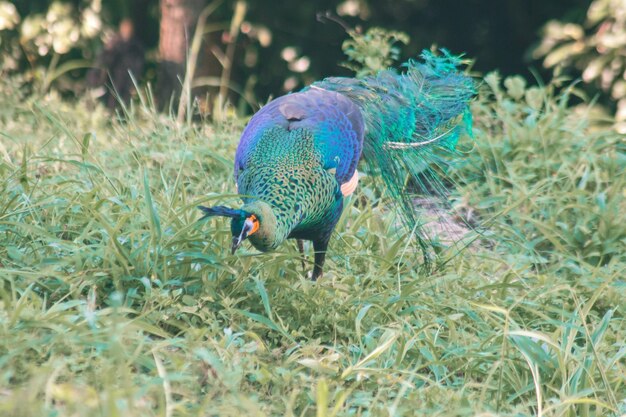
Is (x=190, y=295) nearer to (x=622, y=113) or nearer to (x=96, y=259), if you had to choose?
(x=96, y=259)

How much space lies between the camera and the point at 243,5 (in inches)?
299

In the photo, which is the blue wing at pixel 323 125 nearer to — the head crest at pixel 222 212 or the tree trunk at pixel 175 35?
the head crest at pixel 222 212

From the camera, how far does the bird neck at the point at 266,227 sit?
3.19 metres

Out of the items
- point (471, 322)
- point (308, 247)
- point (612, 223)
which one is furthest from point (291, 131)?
point (612, 223)

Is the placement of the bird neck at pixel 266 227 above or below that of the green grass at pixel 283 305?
above

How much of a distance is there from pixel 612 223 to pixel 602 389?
1.66m

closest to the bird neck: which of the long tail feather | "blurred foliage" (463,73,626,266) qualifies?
the long tail feather

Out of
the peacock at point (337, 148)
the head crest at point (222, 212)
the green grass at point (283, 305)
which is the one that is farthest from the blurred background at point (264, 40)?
the head crest at point (222, 212)

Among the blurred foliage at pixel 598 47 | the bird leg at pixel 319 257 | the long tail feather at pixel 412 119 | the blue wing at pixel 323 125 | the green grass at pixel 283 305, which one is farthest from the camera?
the blurred foliage at pixel 598 47

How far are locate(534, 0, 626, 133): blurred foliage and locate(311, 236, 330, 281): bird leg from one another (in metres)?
2.83

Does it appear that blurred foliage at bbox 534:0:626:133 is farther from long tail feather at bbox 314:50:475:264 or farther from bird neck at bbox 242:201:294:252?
bird neck at bbox 242:201:294:252

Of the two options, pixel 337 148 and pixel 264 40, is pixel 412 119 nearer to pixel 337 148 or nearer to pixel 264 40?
pixel 337 148

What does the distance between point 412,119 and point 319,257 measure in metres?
0.85

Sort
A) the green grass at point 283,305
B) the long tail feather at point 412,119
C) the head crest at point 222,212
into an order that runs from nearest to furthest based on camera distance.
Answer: the green grass at point 283,305, the head crest at point 222,212, the long tail feather at point 412,119
